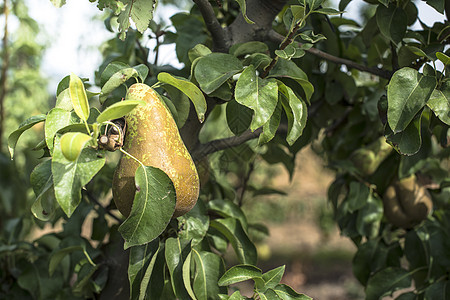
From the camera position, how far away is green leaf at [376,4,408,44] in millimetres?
887

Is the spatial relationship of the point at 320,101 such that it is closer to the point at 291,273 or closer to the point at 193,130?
the point at 193,130

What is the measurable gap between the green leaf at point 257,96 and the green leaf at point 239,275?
0.74 feet

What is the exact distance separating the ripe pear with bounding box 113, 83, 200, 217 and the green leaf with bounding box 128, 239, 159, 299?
0.14 meters

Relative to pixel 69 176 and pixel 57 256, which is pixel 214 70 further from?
pixel 57 256

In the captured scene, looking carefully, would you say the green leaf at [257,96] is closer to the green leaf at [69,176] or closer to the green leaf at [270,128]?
the green leaf at [270,128]

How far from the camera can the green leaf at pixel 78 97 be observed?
583mm

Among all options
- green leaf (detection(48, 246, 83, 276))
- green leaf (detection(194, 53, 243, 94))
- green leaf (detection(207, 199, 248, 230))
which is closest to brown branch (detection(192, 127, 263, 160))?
green leaf (detection(207, 199, 248, 230))

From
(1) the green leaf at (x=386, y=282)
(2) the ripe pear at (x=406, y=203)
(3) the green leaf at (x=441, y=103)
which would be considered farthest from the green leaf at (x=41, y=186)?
(2) the ripe pear at (x=406, y=203)

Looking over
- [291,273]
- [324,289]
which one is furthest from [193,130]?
[291,273]

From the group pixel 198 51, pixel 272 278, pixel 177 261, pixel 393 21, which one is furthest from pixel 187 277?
pixel 393 21

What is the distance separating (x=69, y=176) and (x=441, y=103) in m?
0.55

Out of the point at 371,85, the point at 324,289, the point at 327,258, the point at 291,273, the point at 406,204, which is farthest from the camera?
the point at 327,258

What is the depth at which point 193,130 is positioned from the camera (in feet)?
2.94

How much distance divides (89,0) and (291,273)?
4.10 meters
